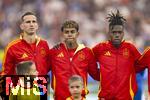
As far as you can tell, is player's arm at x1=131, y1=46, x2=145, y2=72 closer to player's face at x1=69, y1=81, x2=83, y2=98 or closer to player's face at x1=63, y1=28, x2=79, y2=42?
player's face at x1=63, y1=28, x2=79, y2=42

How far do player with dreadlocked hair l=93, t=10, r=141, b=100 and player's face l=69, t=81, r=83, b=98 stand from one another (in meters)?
0.67

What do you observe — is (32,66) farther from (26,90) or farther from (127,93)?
(127,93)

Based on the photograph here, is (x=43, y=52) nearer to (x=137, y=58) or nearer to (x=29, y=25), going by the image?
(x=29, y=25)

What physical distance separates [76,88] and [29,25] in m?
1.12

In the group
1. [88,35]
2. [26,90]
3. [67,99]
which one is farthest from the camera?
[88,35]

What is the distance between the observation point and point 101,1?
1619 cm

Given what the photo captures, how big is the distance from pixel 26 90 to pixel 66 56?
102 cm

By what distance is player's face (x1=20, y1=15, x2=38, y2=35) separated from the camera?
868 cm

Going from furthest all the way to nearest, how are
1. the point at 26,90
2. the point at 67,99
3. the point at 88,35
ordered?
the point at 88,35 < the point at 67,99 < the point at 26,90

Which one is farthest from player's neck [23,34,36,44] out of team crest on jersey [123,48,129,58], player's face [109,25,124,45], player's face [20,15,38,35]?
team crest on jersey [123,48,129,58]

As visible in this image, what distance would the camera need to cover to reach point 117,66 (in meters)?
8.80

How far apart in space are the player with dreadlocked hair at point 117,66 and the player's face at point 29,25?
99cm

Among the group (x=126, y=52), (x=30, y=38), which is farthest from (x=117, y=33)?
(x=30, y=38)

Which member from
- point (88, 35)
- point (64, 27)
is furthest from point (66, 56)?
point (88, 35)
